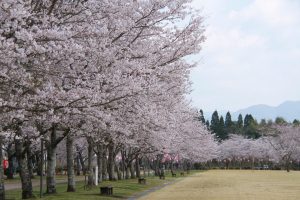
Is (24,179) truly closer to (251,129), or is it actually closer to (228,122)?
(251,129)

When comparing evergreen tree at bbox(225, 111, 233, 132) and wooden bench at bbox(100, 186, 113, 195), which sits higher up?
evergreen tree at bbox(225, 111, 233, 132)

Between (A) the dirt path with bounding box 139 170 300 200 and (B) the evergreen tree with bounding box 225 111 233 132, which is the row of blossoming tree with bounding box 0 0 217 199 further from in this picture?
(B) the evergreen tree with bounding box 225 111 233 132

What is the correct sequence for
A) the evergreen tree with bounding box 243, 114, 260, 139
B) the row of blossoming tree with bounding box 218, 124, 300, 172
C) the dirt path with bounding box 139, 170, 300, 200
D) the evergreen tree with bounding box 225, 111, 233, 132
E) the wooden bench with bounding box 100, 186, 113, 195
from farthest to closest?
the evergreen tree with bounding box 225, 111, 233, 132, the evergreen tree with bounding box 243, 114, 260, 139, the row of blossoming tree with bounding box 218, 124, 300, 172, the dirt path with bounding box 139, 170, 300, 200, the wooden bench with bounding box 100, 186, 113, 195

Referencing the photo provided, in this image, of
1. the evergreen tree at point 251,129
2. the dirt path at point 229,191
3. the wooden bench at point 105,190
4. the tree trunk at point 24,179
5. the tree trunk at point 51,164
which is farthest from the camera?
the evergreen tree at point 251,129

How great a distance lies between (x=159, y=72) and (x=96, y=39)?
4.11 metres

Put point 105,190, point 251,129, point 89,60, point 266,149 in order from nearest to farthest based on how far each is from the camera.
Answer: point 89,60 → point 105,190 → point 266,149 → point 251,129

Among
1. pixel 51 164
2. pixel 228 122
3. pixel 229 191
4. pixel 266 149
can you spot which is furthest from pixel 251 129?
pixel 51 164

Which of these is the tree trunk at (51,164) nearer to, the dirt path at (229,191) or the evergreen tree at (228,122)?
the dirt path at (229,191)

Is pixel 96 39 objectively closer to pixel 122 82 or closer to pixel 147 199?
pixel 122 82

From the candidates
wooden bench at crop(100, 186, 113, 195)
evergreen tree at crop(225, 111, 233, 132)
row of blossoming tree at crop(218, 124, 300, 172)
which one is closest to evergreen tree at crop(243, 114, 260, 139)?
evergreen tree at crop(225, 111, 233, 132)

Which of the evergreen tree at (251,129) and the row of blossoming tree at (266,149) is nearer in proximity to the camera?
the row of blossoming tree at (266,149)

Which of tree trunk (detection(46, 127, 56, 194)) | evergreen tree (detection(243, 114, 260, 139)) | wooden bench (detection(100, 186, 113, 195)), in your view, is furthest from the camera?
evergreen tree (detection(243, 114, 260, 139))

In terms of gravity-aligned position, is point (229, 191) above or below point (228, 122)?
below

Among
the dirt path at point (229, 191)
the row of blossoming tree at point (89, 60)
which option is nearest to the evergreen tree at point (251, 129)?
the dirt path at point (229, 191)
